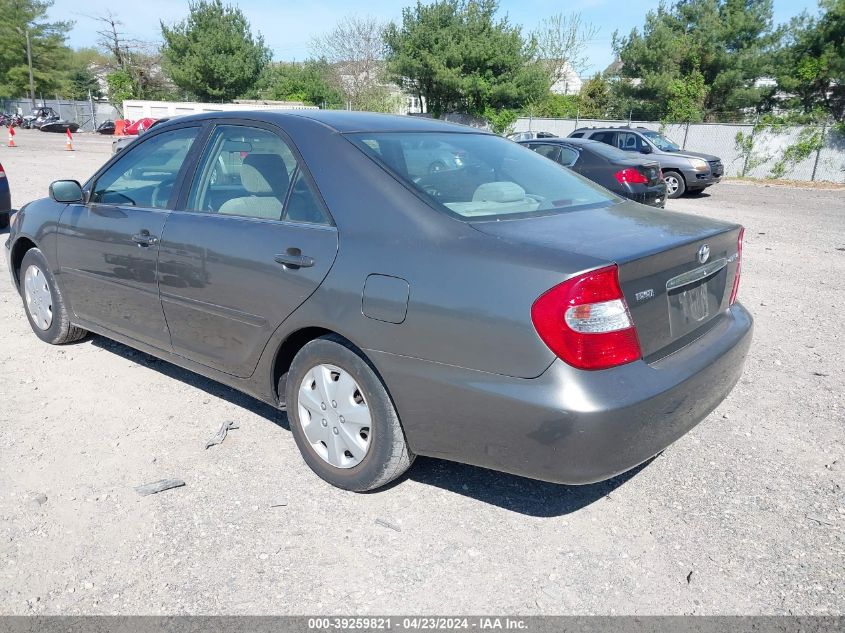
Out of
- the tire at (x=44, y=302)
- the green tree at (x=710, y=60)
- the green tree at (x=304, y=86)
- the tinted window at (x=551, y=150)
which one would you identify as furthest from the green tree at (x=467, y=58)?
the tire at (x=44, y=302)

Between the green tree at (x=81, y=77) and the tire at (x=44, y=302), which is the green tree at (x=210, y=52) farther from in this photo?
the tire at (x=44, y=302)

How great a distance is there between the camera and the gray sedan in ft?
7.82

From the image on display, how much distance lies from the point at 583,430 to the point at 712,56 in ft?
125

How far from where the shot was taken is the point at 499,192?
3152 mm

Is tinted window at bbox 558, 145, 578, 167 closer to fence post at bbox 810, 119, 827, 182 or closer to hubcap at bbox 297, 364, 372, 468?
hubcap at bbox 297, 364, 372, 468

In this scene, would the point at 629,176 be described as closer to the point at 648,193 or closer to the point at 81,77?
the point at 648,193

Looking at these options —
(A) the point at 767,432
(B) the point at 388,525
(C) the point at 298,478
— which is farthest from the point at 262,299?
(A) the point at 767,432

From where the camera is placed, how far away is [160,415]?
3859mm

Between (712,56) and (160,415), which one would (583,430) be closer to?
(160,415)

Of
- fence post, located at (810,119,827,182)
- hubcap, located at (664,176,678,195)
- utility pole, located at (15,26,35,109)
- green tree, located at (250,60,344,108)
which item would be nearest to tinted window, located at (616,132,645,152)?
hubcap, located at (664,176,678,195)

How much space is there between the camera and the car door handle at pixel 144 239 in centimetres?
366

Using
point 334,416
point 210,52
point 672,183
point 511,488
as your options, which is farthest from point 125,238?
point 210,52

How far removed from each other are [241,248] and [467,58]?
3591 cm

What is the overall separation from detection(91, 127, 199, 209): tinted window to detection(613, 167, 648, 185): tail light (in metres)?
8.86
